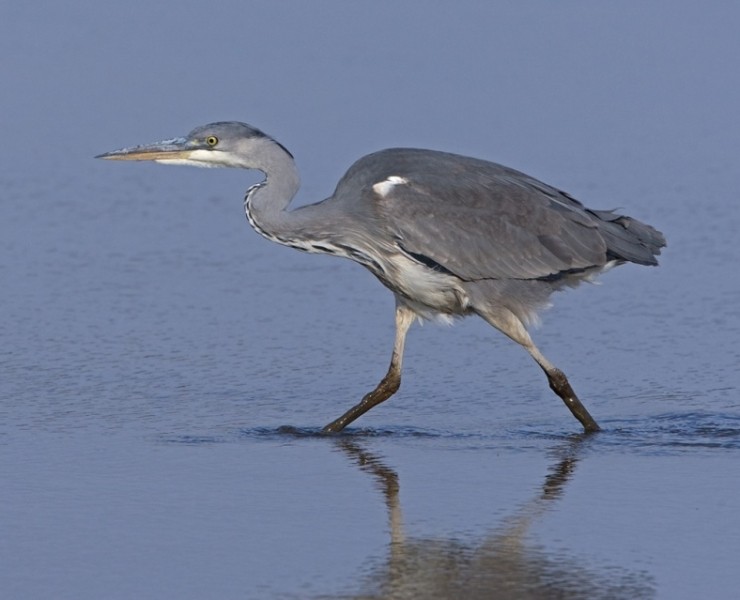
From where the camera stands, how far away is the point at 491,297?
8.05m

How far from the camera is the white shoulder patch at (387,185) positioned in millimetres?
7879

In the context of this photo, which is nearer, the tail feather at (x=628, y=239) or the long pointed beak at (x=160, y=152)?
the long pointed beak at (x=160, y=152)

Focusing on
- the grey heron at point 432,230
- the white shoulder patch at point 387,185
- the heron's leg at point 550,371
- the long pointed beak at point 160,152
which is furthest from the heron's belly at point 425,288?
the long pointed beak at point 160,152

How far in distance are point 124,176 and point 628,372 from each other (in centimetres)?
528

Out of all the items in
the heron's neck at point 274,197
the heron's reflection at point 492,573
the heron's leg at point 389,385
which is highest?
the heron's neck at point 274,197

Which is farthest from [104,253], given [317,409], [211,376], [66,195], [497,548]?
[497,548]

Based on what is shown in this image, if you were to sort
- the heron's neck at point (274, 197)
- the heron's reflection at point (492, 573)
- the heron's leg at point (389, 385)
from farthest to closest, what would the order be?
the heron's neck at point (274, 197) → the heron's leg at point (389, 385) → the heron's reflection at point (492, 573)

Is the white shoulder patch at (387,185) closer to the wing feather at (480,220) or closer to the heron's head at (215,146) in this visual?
the wing feather at (480,220)

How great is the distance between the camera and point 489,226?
810 cm

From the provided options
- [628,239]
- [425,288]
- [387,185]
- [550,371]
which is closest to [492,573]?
[550,371]

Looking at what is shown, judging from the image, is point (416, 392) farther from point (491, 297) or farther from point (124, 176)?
point (124, 176)

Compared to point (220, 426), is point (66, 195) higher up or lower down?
higher up

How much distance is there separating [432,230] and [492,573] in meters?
2.87

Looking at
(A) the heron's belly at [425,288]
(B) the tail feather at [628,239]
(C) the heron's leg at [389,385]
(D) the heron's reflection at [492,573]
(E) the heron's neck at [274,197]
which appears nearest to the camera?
(D) the heron's reflection at [492,573]
